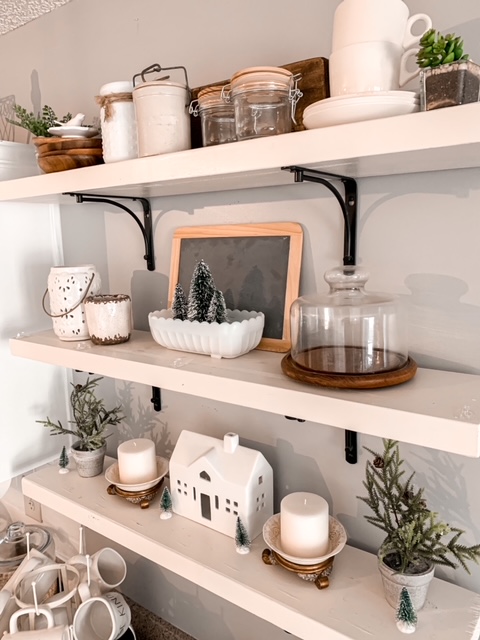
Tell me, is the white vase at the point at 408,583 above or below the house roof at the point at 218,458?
below

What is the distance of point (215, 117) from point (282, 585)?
0.75 m

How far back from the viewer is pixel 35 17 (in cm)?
130

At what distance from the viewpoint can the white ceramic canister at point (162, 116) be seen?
0.80 meters

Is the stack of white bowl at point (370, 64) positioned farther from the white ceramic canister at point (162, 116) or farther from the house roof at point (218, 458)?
the house roof at point (218, 458)

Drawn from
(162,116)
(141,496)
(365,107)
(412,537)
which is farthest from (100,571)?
(365,107)

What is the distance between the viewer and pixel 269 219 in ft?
3.04

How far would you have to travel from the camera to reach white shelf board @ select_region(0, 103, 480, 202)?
54 cm

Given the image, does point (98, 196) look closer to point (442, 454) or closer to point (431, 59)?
point (431, 59)

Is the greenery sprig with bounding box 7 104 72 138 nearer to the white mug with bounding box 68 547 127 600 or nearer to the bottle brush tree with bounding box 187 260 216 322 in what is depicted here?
the bottle brush tree with bounding box 187 260 216 322

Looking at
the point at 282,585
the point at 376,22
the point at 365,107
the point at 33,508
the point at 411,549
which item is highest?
the point at 376,22

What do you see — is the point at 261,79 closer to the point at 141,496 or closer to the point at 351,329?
the point at 351,329

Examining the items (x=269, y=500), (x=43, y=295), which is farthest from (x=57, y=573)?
(x=43, y=295)

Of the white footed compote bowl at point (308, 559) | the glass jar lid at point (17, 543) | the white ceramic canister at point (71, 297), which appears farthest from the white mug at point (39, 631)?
the white ceramic canister at point (71, 297)

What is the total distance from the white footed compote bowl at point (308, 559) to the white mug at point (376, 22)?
72cm
